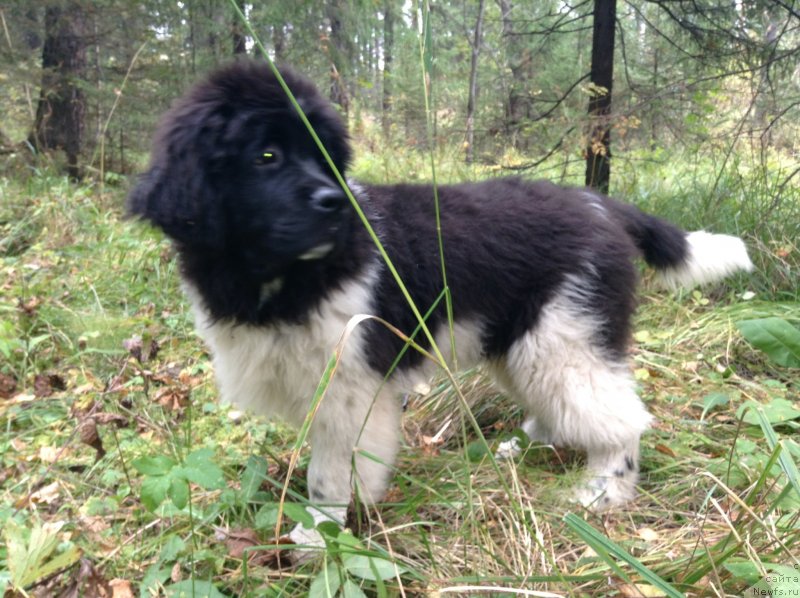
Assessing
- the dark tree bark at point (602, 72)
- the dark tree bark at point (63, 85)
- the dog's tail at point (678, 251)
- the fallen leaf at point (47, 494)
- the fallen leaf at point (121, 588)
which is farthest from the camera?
the dark tree bark at point (63, 85)

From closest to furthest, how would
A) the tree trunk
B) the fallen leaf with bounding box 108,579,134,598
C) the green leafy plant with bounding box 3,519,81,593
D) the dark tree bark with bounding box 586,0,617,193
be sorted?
the green leafy plant with bounding box 3,519,81,593 < the fallen leaf with bounding box 108,579,134,598 < the dark tree bark with bounding box 586,0,617,193 < the tree trunk

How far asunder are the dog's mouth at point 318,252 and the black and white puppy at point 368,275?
11 mm

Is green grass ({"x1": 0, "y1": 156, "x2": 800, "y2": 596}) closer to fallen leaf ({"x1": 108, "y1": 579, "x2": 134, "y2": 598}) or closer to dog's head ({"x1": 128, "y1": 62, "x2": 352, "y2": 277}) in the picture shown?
fallen leaf ({"x1": 108, "y1": 579, "x2": 134, "y2": 598})

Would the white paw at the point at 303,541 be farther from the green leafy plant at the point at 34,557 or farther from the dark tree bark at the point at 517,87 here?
the dark tree bark at the point at 517,87

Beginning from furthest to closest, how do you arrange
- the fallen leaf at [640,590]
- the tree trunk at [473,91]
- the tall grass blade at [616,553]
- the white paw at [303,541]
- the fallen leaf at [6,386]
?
the tree trunk at [473,91] < the fallen leaf at [6,386] < the white paw at [303,541] < the fallen leaf at [640,590] < the tall grass blade at [616,553]

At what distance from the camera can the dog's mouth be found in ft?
7.02

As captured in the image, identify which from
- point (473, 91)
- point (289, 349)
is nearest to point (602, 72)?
point (289, 349)

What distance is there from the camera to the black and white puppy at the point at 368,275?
2137mm

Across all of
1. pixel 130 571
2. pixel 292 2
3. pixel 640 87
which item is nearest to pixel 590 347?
pixel 130 571

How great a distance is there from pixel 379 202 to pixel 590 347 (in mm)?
1156

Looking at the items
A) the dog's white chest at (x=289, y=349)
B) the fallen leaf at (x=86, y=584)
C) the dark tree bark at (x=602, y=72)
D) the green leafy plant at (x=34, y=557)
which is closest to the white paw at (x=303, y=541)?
the dog's white chest at (x=289, y=349)

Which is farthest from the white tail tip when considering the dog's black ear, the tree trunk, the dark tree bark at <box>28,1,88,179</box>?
the dark tree bark at <box>28,1,88,179</box>

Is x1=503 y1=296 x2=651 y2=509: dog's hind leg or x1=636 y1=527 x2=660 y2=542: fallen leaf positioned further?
x1=503 y1=296 x2=651 y2=509: dog's hind leg

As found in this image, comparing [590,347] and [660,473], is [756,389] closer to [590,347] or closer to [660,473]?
[660,473]
